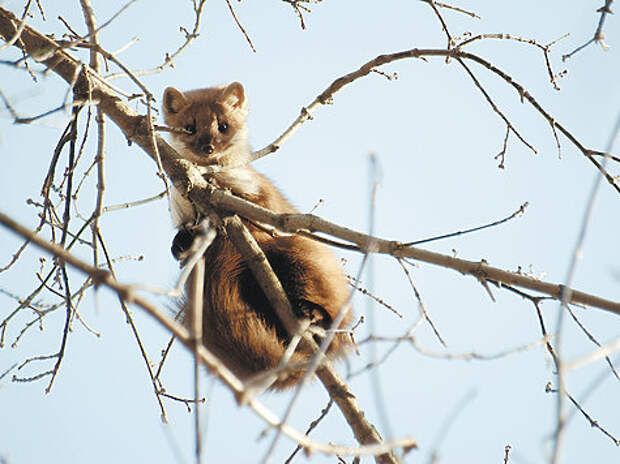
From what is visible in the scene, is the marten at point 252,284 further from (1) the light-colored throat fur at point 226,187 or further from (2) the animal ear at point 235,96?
(2) the animal ear at point 235,96

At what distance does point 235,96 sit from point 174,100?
563 mm

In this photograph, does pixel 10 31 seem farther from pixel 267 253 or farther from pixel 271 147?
pixel 267 253

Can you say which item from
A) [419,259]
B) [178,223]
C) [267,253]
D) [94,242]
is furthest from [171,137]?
[419,259]

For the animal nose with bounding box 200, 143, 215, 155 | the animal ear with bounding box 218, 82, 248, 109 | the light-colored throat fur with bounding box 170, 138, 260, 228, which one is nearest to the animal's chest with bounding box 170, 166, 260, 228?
the light-colored throat fur with bounding box 170, 138, 260, 228

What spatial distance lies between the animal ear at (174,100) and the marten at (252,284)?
610mm

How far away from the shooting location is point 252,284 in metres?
5.12

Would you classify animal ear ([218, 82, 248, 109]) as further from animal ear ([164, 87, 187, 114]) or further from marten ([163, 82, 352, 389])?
marten ([163, 82, 352, 389])

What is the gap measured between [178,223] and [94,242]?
166 cm

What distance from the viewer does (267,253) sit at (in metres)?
5.31

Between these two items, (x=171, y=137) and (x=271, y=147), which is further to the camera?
(x=171, y=137)

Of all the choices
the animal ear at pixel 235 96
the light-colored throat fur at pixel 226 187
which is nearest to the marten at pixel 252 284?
the light-colored throat fur at pixel 226 187

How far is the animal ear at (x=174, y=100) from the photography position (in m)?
6.47

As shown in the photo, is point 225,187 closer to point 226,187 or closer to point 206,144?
point 226,187

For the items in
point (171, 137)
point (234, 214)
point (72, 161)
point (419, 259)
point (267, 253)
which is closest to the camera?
point (419, 259)
